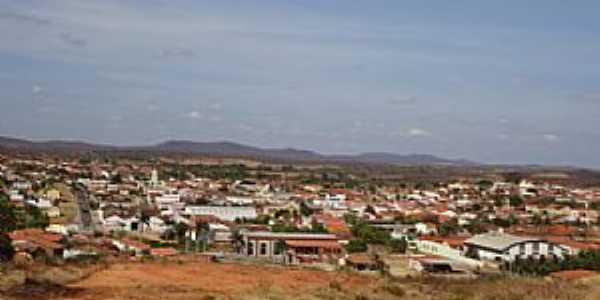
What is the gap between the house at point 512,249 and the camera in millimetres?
45750

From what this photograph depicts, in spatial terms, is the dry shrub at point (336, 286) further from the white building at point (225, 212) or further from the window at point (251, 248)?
the white building at point (225, 212)

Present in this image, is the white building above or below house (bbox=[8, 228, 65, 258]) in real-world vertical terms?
below

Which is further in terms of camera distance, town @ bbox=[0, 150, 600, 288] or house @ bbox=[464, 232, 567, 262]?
house @ bbox=[464, 232, 567, 262]

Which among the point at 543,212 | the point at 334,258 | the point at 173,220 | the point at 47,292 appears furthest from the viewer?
the point at 543,212

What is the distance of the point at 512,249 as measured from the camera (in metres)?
46.8

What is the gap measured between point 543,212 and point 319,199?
22.1 metres

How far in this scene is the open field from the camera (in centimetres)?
1599

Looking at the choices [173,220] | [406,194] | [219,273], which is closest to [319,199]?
[406,194]

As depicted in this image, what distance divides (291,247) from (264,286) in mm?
26415

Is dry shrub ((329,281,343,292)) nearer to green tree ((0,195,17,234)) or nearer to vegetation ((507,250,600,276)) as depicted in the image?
green tree ((0,195,17,234))

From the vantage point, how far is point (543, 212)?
79.3 metres

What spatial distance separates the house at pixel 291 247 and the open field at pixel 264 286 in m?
20.1

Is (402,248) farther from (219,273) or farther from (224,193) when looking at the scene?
(224,193)

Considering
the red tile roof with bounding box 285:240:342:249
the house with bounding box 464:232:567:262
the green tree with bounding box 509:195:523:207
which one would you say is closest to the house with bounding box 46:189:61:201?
the red tile roof with bounding box 285:240:342:249
